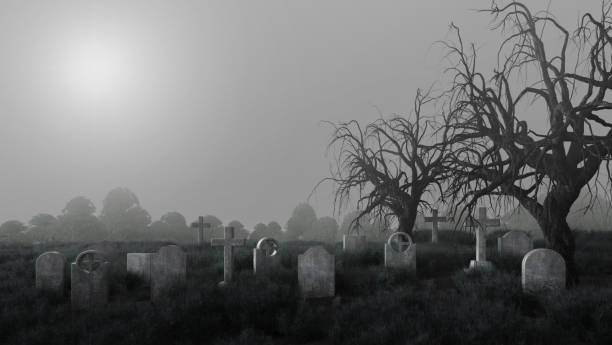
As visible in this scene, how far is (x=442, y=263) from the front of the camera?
49.1 feet

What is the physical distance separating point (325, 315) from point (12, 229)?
41.1m

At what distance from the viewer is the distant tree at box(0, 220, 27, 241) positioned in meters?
A: 41.3

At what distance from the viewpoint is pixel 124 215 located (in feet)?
140

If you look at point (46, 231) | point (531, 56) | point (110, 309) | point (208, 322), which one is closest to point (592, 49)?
point (531, 56)

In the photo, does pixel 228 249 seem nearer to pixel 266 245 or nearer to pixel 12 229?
pixel 266 245

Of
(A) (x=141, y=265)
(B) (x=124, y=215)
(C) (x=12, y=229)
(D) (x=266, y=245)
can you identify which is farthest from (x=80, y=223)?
(D) (x=266, y=245)

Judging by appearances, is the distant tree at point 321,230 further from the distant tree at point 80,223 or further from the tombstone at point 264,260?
the tombstone at point 264,260

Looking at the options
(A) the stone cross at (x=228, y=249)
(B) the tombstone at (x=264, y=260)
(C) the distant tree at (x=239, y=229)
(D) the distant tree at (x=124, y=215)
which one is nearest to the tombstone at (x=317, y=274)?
(B) the tombstone at (x=264, y=260)

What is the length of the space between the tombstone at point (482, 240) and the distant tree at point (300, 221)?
35.1 metres

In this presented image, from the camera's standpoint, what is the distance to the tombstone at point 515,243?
16.0 m

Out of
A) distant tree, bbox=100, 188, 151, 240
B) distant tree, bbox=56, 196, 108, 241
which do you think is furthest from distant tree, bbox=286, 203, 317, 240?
distant tree, bbox=56, 196, 108, 241

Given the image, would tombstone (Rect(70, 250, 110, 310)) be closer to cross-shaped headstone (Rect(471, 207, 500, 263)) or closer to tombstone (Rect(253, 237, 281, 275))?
tombstone (Rect(253, 237, 281, 275))

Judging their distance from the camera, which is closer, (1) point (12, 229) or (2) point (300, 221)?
(1) point (12, 229)

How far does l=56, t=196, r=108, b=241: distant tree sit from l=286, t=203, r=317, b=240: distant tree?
55.7ft
